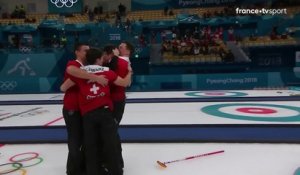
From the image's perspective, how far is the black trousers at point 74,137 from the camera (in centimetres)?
323

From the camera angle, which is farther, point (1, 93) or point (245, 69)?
point (245, 69)

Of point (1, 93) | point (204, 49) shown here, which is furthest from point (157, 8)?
point (1, 93)

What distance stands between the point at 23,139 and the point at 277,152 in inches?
140

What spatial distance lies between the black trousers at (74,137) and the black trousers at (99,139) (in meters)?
0.15

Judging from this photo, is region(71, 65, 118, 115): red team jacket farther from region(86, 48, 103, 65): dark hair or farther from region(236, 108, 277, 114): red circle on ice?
region(236, 108, 277, 114): red circle on ice

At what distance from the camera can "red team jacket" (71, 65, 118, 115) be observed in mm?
3051

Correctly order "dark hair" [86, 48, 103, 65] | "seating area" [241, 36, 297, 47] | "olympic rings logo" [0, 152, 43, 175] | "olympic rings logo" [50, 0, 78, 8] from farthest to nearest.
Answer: "seating area" [241, 36, 297, 47], "olympic rings logo" [50, 0, 78, 8], "olympic rings logo" [0, 152, 43, 175], "dark hair" [86, 48, 103, 65]

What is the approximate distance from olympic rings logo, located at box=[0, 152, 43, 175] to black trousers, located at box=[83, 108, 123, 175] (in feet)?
2.90

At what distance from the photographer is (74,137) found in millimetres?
3246

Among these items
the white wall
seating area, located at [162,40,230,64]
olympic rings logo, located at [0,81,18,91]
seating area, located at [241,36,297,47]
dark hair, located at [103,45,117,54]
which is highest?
the white wall

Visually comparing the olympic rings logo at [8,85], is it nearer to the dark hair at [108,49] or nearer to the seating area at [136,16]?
the seating area at [136,16]

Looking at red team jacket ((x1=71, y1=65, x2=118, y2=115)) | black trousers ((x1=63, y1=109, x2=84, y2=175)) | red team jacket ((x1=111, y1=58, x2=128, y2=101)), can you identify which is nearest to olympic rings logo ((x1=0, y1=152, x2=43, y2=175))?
black trousers ((x1=63, y1=109, x2=84, y2=175))

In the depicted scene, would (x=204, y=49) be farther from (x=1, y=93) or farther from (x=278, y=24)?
(x=1, y=93)

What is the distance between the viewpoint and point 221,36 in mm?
18578
